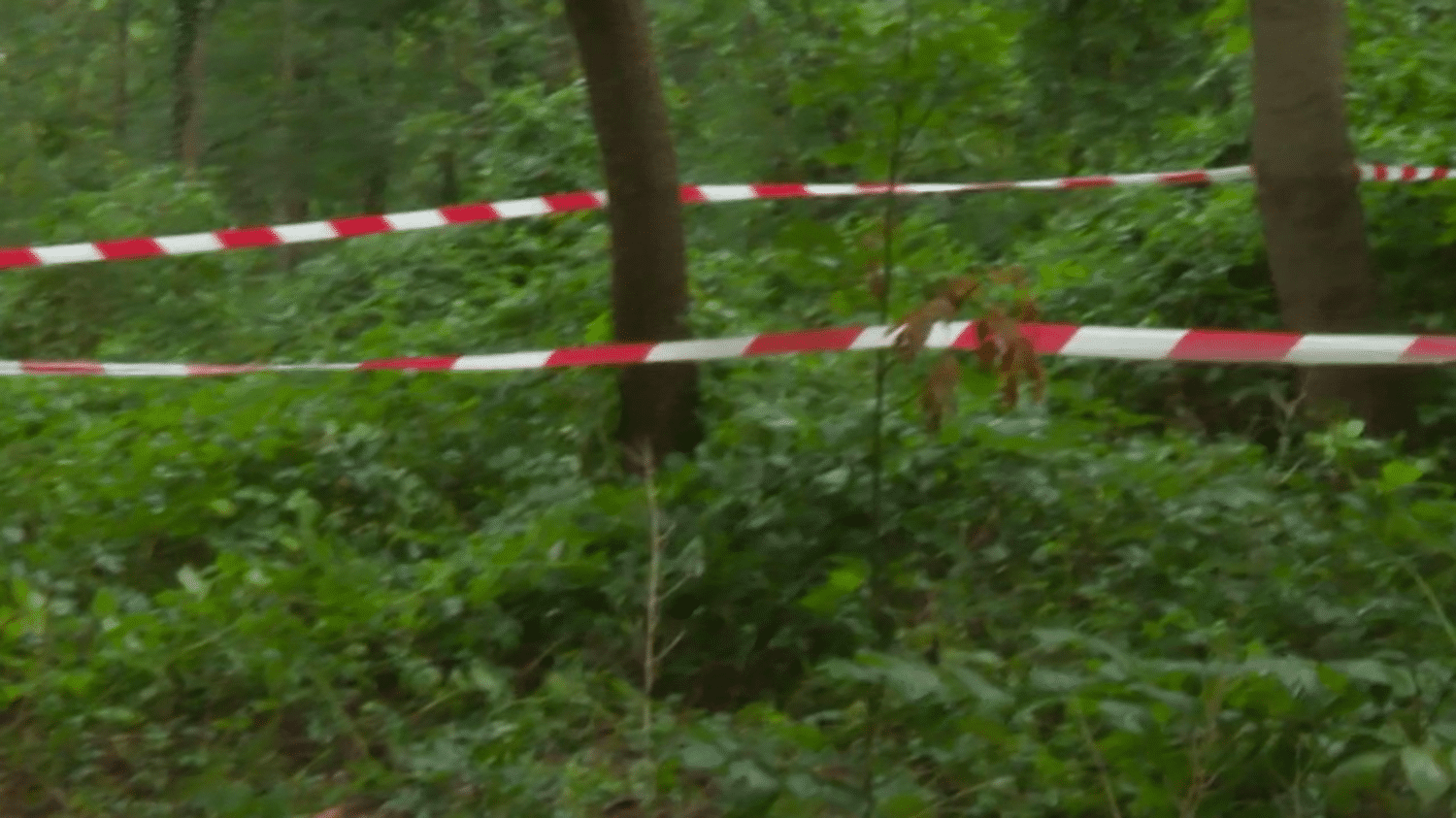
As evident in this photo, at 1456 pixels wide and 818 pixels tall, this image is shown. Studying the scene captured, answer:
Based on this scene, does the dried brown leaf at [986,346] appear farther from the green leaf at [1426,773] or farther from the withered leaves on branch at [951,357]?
the green leaf at [1426,773]

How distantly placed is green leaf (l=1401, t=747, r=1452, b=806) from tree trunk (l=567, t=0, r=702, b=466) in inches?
120

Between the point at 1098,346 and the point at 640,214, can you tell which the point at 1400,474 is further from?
the point at 640,214

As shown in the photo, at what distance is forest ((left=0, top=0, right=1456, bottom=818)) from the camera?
3.34 m

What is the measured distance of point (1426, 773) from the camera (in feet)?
8.75

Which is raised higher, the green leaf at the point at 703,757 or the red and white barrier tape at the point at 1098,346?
the red and white barrier tape at the point at 1098,346

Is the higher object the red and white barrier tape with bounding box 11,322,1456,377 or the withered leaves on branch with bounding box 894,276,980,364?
the withered leaves on branch with bounding box 894,276,980,364

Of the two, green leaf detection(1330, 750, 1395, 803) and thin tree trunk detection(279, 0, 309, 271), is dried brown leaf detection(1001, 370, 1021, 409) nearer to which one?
green leaf detection(1330, 750, 1395, 803)

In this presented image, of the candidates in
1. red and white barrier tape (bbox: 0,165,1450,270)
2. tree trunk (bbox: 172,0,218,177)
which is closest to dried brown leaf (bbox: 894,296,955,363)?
red and white barrier tape (bbox: 0,165,1450,270)

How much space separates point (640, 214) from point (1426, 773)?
3409mm

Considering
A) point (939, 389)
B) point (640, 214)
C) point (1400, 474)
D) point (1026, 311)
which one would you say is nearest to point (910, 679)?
point (939, 389)

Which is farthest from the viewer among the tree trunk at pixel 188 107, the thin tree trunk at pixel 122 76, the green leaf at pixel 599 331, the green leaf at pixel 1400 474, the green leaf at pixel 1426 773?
the thin tree trunk at pixel 122 76

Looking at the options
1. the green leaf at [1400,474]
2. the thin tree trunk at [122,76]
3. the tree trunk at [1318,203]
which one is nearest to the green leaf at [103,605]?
the green leaf at [1400,474]

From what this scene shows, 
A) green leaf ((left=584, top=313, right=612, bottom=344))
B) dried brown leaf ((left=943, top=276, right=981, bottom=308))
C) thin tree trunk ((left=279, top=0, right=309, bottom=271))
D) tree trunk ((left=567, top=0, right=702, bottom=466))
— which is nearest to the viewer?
dried brown leaf ((left=943, top=276, right=981, bottom=308))

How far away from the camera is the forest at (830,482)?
3.34m
